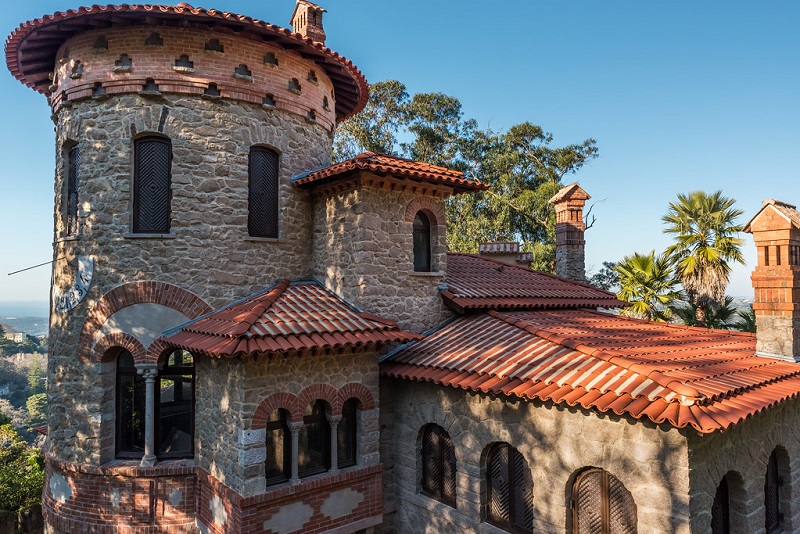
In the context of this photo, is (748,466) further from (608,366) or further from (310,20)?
(310,20)

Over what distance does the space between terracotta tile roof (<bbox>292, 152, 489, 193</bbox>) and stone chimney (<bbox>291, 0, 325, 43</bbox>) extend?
3933mm

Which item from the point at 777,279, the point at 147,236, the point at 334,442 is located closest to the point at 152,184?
the point at 147,236

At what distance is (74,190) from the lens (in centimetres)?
866

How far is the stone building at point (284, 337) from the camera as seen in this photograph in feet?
21.3

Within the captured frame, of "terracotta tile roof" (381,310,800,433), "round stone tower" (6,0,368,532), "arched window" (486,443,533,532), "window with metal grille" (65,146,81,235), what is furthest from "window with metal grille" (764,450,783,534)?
"window with metal grille" (65,146,81,235)

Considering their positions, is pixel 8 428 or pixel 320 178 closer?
pixel 320 178

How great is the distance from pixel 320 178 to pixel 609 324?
6393mm

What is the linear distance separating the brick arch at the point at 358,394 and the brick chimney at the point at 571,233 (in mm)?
8341

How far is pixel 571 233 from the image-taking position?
13852 millimetres

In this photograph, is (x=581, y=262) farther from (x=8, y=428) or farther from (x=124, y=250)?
(x=8, y=428)

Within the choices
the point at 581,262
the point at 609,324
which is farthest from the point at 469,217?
the point at 609,324

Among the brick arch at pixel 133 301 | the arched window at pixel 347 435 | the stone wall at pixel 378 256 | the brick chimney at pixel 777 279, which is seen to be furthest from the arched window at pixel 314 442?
the brick chimney at pixel 777 279

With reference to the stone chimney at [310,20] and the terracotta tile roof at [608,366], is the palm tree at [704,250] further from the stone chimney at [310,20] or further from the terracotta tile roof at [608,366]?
the stone chimney at [310,20]

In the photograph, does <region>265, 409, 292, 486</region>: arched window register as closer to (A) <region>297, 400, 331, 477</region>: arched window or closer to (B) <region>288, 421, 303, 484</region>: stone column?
(B) <region>288, 421, 303, 484</region>: stone column
